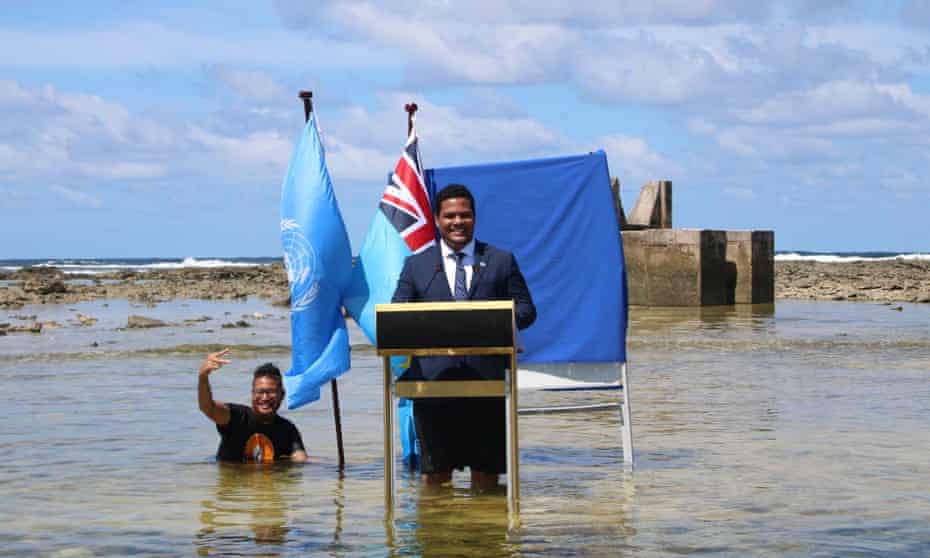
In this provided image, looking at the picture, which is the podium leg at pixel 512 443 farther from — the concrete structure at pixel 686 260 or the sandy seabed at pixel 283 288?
the sandy seabed at pixel 283 288

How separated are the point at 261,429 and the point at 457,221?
2.63m

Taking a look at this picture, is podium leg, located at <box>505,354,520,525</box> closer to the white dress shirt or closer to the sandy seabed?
the white dress shirt

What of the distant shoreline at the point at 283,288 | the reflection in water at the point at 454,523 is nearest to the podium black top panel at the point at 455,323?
the reflection in water at the point at 454,523

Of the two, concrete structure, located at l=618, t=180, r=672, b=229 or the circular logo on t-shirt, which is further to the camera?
concrete structure, located at l=618, t=180, r=672, b=229

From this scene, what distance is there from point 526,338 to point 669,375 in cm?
653

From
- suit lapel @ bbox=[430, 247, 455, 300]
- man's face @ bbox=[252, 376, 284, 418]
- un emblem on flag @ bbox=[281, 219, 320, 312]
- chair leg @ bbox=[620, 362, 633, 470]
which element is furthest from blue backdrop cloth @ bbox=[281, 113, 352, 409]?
chair leg @ bbox=[620, 362, 633, 470]

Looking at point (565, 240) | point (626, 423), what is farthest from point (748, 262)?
point (565, 240)

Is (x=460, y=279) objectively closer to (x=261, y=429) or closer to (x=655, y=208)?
(x=261, y=429)

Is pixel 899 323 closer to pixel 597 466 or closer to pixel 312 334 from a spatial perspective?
pixel 597 466

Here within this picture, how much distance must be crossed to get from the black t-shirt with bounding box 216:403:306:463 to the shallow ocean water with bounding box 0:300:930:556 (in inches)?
6.2

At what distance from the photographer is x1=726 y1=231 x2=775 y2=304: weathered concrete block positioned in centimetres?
2797

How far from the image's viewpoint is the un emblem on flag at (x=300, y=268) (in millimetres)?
7969

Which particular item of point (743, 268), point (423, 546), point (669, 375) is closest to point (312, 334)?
point (423, 546)

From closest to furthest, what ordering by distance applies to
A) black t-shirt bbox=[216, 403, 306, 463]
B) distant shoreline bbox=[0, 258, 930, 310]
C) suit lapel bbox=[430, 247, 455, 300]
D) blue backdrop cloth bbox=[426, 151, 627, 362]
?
suit lapel bbox=[430, 247, 455, 300], blue backdrop cloth bbox=[426, 151, 627, 362], black t-shirt bbox=[216, 403, 306, 463], distant shoreline bbox=[0, 258, 930, 310]
